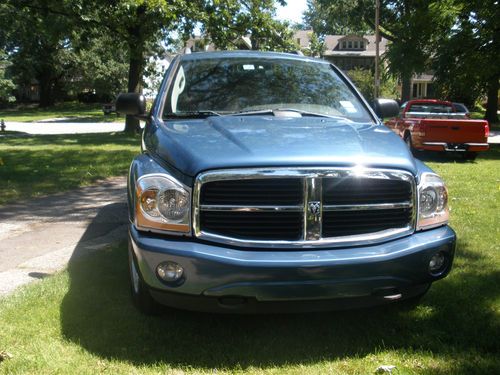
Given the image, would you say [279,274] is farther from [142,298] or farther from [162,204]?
[142,298]

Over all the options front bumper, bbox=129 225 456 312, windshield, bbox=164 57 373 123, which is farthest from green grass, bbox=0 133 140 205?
front bumper, bbox=129 225 456 312

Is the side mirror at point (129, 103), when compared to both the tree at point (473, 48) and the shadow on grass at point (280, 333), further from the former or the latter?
the tree at point (473, 48)

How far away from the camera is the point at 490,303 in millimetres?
3975

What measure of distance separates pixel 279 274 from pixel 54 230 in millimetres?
4046

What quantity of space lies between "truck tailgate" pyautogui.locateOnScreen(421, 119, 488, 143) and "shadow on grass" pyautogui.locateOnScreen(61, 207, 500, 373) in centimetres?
1030

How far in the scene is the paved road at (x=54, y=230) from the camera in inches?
193

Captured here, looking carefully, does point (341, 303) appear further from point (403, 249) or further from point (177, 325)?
point (177, 325)

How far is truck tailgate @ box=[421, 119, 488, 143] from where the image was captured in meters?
13.8

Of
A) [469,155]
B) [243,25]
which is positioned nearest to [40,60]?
[243,25]

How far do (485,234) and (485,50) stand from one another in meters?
15.6

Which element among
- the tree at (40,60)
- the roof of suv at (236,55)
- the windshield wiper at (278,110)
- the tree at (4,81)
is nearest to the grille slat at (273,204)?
the windshield wiper at (278,110)

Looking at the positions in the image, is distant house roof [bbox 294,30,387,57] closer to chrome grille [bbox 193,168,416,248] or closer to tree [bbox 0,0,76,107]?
tree [bbox 0,0,76,107]

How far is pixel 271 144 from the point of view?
130 inches

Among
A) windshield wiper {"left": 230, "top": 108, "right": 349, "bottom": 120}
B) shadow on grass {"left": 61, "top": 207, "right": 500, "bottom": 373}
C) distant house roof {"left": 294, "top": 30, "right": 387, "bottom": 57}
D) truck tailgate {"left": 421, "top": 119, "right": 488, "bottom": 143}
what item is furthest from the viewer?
distant house roof {"left": 294, "top": 30, "right": 387, "bottom": 57}
